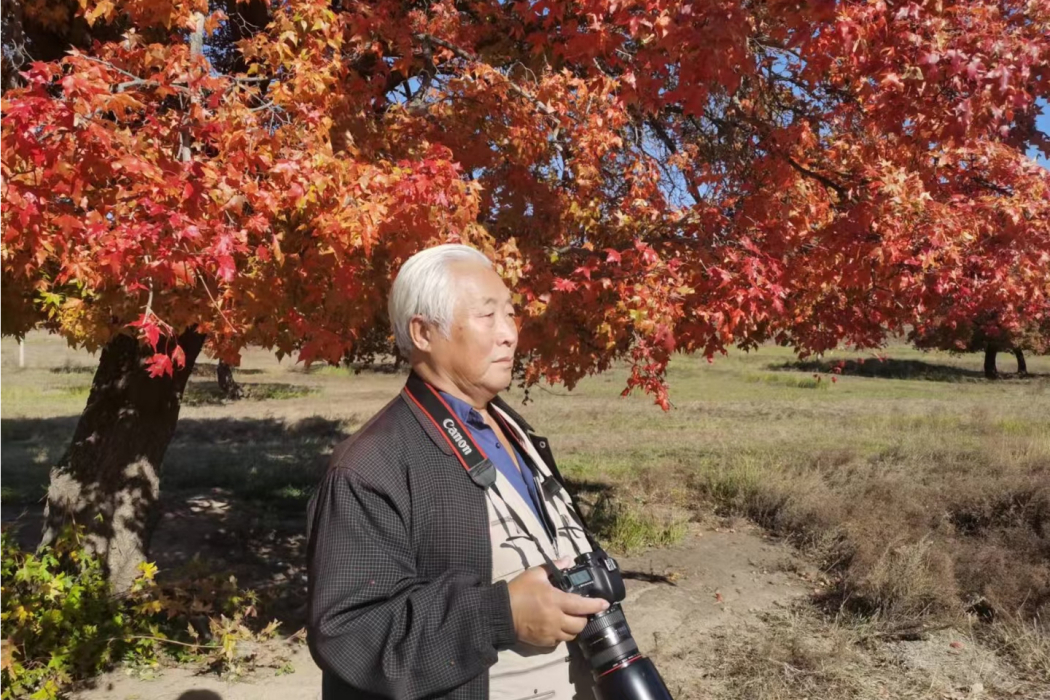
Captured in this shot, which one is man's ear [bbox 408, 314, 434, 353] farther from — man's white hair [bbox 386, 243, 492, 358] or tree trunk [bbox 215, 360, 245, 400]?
tree trunk [bbox 215, 360, 245, 400]

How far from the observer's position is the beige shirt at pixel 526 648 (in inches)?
68.6

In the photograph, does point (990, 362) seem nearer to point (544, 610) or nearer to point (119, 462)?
point (119, 462)

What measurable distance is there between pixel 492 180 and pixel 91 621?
4083 millimetres

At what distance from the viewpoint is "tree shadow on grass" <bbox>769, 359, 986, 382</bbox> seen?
3369cm

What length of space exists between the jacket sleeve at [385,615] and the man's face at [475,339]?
16.0 inches

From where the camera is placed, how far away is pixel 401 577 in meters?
1.57

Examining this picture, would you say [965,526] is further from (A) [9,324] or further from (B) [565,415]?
(B) [565,415]

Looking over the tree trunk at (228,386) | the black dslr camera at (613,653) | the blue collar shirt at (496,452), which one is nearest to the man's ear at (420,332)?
the blue collar shirt at (496,452)

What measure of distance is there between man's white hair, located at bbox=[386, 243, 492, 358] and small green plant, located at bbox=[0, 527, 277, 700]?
11.6 feet

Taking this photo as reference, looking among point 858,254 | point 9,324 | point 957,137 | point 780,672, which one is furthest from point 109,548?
point 957,137

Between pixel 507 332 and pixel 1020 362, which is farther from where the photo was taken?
pixel 1020 362

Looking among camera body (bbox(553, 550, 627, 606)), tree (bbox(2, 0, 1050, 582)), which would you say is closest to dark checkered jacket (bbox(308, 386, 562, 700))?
camera body (bbox(553, 550, 627, 606))

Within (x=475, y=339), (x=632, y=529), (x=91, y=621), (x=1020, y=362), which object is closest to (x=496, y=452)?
(x=475, y=339)

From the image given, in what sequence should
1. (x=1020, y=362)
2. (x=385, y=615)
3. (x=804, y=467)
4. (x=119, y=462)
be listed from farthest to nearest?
(x=1020, y=362)
(x=804, y=467)
(x=119, y=462)
(x=385, y=615)
